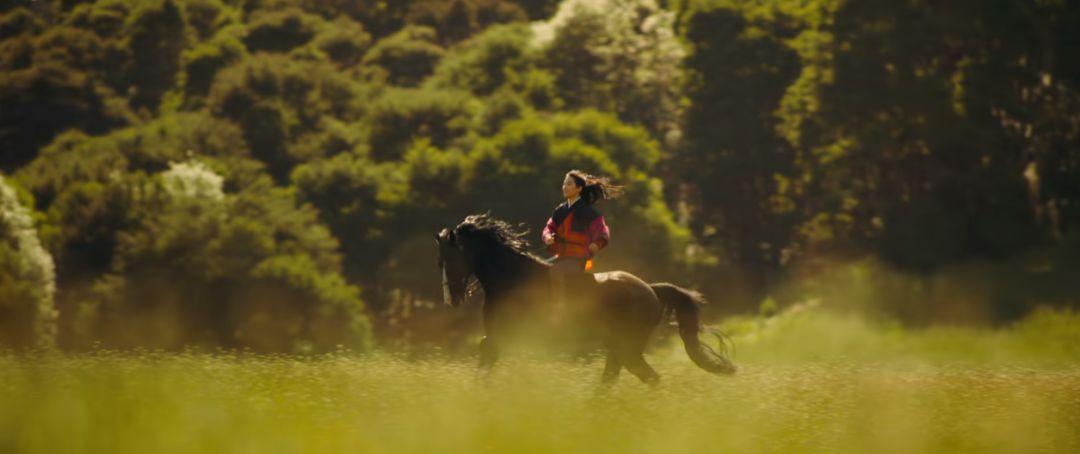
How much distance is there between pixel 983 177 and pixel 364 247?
23.9 meters

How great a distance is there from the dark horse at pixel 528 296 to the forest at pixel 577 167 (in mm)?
21846

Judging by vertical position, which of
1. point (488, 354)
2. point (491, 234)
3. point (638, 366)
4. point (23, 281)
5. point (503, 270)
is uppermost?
point (491, 234)

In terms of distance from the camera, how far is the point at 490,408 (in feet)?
42.6

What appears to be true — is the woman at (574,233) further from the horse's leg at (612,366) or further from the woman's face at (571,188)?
the horse's leg at (612,366)

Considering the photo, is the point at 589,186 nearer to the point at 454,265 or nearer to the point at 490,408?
the point at 454,265

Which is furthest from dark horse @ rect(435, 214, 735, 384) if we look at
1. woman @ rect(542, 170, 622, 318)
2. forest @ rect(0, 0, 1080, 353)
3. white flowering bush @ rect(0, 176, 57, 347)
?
white flowering bush @ rect(0, 176, 57, 347)

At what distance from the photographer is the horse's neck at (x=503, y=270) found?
15.6 m

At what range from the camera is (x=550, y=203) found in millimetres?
55531

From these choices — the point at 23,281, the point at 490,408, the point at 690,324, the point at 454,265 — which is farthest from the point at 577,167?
the point at 490,408

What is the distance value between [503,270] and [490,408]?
2.84 meters

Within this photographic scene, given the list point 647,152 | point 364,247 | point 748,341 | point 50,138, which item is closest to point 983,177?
point 748,341

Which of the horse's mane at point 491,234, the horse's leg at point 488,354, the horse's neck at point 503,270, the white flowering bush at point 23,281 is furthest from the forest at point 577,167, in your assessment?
the horse's leg at point 488,354

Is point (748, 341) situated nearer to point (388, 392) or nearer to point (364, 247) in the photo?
point (364, 247)

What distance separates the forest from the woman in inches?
881
